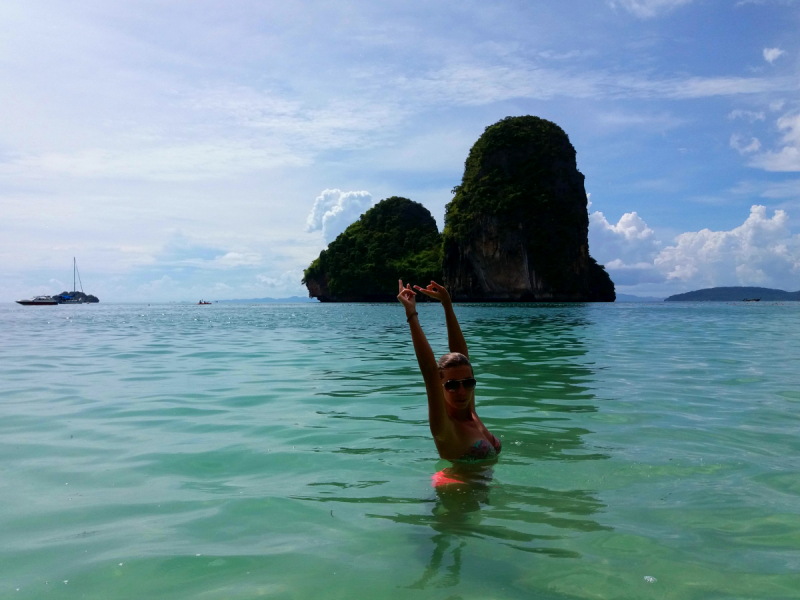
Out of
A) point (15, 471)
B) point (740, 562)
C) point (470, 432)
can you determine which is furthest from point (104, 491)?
point (740, 562)

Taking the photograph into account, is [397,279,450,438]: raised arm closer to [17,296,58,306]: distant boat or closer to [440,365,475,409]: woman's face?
[440,365,475,409]: woman's face

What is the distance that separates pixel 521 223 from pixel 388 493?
246 feet

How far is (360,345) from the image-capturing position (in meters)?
16.2

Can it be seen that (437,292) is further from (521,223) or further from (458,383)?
(521,223)

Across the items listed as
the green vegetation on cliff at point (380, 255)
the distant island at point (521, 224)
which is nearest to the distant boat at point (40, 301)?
the green vegetation on cliff at point (380, 255)

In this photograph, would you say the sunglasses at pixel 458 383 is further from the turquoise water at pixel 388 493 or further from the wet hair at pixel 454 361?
the turquoise water at pixel 388 493

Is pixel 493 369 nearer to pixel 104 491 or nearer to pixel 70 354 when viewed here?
pixel 104 491

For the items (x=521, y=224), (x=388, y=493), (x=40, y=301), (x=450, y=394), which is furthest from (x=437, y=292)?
(x=40, y=301)

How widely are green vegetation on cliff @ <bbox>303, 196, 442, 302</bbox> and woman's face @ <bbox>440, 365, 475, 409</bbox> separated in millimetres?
90215

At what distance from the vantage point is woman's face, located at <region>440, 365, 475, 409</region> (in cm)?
380

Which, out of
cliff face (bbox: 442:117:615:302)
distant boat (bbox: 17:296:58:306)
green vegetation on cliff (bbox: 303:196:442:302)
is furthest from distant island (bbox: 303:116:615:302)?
distant boat (bbox: 17:296:58:306)

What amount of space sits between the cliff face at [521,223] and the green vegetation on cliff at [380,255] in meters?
14.9

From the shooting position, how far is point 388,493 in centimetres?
414

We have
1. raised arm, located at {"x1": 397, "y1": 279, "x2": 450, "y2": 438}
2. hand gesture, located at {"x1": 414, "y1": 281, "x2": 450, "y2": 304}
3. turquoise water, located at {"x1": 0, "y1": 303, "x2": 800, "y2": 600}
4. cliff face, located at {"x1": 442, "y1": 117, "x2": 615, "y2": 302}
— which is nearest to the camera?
turquoise water, located at {"x1": 0, "y1": 303, "x2": 800, "y2": 600}
